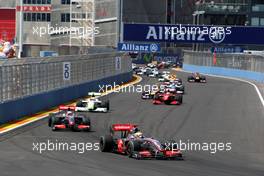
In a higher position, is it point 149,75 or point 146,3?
point 146,3

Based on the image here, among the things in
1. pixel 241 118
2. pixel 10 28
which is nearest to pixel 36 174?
pixel 241 118

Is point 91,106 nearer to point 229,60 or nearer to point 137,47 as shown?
point 137,47

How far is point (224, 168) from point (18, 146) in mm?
5729

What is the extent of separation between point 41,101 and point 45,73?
1.98m

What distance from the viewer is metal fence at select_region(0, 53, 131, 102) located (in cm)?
2664

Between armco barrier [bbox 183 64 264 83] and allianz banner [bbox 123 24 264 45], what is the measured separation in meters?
11.2

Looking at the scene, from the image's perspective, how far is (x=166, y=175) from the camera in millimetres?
14227

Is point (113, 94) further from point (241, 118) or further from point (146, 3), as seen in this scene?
point (146, 3)

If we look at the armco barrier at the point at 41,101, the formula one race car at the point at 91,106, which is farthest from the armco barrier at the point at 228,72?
the formula one race car at the point at 91,106

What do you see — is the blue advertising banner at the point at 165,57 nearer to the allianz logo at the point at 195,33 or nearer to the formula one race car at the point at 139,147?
the allianz logo at the point at 195,33

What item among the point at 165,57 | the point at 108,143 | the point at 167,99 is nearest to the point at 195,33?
the point at 167,99

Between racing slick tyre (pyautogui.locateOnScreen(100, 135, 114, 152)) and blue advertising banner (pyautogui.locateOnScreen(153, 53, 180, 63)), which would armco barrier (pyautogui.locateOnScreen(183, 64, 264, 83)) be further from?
racing slick tyre (pyautogui.locateOnScreen(100, 135, 114, 152))

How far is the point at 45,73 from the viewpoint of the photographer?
32969mm

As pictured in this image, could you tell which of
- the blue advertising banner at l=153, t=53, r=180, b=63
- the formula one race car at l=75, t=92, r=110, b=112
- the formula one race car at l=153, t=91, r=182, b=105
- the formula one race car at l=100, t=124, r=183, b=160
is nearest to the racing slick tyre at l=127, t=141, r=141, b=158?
the formula one race car at l=100, t=124, r=183, b=160
